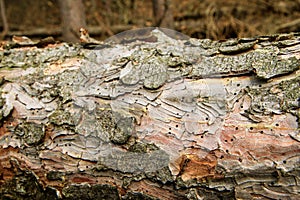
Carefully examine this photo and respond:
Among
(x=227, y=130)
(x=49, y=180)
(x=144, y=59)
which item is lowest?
(x=49, y=180)

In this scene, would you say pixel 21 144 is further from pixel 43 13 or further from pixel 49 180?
pixel 43 13

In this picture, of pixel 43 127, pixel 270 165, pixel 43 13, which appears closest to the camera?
pixel 270 165

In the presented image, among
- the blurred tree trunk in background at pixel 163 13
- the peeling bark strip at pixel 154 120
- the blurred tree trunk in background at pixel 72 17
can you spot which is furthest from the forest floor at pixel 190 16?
the peeling bark strip at pixel 154 120

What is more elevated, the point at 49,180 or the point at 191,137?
the point at 191,137

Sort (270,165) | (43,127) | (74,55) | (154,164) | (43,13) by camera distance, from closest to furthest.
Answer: (270,165), (154,164), (43,127), (74,55), (43,13)

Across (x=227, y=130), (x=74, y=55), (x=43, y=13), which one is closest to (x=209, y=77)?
(x=227, y=130)

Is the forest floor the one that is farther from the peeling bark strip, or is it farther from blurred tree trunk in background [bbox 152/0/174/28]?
the peeling bark strip
